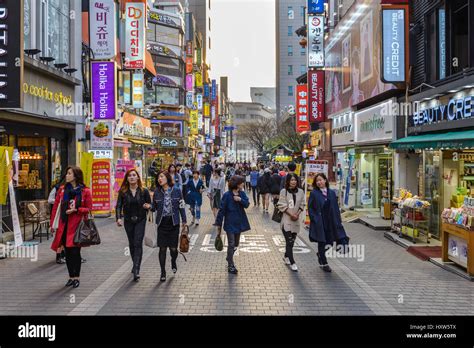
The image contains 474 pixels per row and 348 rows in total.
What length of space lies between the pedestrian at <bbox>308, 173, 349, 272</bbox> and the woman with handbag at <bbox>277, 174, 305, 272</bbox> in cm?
23

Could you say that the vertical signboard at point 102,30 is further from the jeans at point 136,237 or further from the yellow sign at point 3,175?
the jeans at point 136,237

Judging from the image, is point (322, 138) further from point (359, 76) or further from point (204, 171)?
point (359, 76)

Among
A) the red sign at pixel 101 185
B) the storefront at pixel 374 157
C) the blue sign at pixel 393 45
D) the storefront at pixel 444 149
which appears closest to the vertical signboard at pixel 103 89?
the red sign at pixel 101 185

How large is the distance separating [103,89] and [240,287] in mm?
13121

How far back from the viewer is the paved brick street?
249 inches

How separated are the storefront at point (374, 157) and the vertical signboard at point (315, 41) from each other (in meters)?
8.25

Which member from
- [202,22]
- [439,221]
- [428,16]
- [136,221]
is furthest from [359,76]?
[202,22]

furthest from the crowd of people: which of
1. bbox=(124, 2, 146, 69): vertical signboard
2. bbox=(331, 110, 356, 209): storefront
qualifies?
bbox=(124, 2, 146, 69): vertical signboard

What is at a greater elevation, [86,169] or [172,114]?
[172,114]

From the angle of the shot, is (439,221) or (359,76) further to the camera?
(359,76)

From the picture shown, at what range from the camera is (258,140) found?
238 feet

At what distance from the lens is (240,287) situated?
7434 mm

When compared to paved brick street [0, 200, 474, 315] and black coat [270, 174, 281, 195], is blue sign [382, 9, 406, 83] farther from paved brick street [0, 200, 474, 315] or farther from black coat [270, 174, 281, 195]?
black coat [270, 174, 281, 195]
